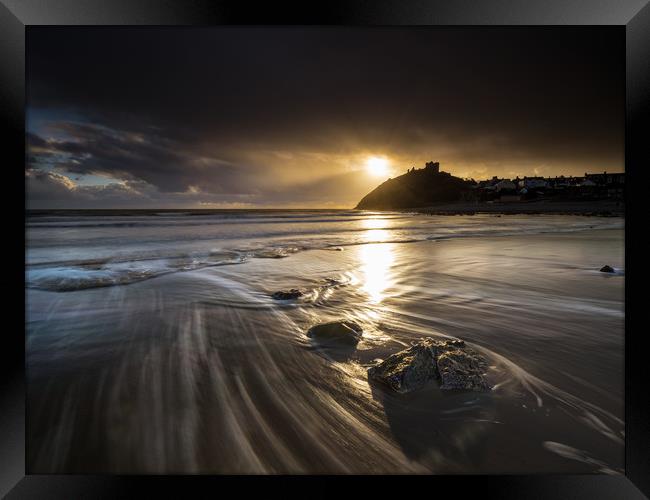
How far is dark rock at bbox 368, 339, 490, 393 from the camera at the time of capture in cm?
155

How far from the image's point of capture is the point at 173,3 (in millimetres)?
1471

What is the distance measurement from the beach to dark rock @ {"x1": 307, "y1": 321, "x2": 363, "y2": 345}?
0.08 m

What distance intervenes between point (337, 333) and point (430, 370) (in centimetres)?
70

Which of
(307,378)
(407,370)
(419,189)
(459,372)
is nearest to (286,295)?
(307,378)

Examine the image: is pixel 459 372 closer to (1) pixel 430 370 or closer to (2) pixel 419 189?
(1) pixel 430 370

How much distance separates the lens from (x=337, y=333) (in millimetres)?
2111

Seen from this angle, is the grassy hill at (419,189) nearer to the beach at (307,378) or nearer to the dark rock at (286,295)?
the beach at (307,378)

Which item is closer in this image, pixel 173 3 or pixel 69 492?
pixel 69 492

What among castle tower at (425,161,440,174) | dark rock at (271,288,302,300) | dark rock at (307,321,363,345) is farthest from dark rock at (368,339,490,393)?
castle tower at (425,161,440,174)

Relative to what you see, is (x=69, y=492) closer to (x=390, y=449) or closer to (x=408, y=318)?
(x=390, y=449)

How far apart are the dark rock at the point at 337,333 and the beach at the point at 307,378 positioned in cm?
8

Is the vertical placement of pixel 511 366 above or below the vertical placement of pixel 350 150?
below

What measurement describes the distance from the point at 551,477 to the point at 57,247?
796cm

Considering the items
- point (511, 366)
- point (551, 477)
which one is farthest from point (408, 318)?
point (551, 477)
